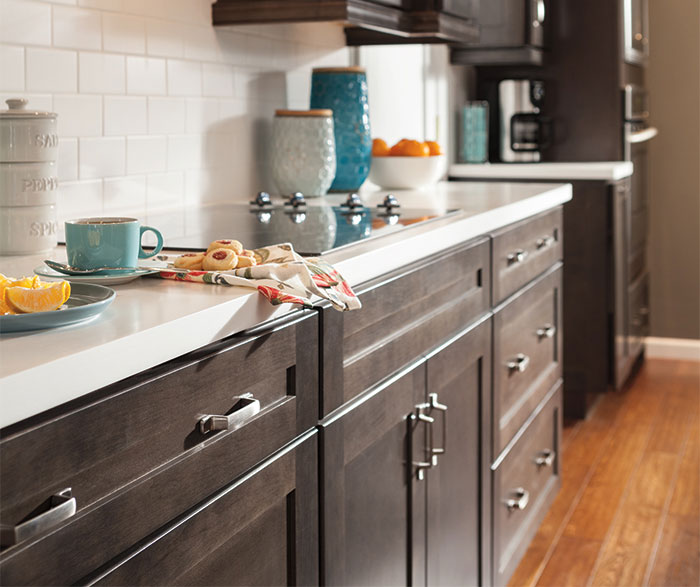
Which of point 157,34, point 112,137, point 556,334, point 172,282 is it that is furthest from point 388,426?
point 556,334

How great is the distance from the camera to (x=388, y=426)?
152 cm

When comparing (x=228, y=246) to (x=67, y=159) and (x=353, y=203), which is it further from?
(x=353, y=203)

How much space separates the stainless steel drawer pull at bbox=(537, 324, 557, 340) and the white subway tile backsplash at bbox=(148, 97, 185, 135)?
108 cm

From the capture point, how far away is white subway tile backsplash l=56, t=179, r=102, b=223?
5.78 feet

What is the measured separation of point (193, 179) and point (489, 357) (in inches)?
30.8

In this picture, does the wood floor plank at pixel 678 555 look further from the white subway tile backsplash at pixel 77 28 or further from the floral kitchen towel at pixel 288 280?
the white subway tile backsplash at pixel 77 28

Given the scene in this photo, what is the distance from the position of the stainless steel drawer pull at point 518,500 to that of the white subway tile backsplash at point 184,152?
1.10 metres

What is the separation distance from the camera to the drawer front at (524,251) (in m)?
2.10

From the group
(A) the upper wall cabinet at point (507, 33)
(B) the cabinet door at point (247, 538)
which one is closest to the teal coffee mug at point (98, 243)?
(B) the cabinet door at point (247, 538)

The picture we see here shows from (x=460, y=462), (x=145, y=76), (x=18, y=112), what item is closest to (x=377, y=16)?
(x=145, y=76)

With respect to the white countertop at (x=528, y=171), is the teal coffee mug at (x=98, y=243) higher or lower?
lower

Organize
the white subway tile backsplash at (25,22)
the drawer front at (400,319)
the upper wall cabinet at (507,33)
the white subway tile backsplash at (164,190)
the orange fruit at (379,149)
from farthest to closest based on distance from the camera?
the upper wall cabinet at (507,33) < the orange fruit at (379,149) < the white subway tile backsplash at (164,190) < the white subway tile backsplash at (25,22) < the drawer front at (400,319)

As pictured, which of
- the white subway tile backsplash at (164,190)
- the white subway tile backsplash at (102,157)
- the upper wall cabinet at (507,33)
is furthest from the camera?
the upper wall cabinet at (507,33)

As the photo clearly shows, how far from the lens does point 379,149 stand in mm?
2762
